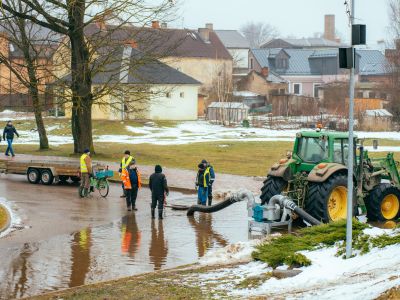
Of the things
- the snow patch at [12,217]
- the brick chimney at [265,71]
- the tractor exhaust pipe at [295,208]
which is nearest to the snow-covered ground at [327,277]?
the tractor exhaust pipe at [295,208]

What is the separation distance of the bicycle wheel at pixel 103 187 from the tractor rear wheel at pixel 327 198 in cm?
843

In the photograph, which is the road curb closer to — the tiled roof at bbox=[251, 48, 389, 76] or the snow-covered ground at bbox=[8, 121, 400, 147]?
the snow-covered ground at bbox=[8, 121, 400, 147]

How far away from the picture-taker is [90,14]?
3422cm

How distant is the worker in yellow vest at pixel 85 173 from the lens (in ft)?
85.0

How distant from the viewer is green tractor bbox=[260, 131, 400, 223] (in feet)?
65.7

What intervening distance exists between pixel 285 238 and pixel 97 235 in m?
5.97

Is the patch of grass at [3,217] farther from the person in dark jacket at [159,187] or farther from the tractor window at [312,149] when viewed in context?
the tractor window at [312,149]

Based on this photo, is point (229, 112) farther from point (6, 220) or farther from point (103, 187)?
point (6, 220)

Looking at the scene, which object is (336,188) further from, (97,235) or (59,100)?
(59,100)

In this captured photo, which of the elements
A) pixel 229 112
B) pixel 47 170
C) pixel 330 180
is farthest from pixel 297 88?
pixel 330 180

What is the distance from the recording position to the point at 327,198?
1991 centimetres

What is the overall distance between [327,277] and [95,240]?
7947mm

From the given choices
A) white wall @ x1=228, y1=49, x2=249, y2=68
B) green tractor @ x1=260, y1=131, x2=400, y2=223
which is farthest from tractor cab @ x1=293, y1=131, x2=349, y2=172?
white wall @ x1=228, y1=49, x2=249, y2=68

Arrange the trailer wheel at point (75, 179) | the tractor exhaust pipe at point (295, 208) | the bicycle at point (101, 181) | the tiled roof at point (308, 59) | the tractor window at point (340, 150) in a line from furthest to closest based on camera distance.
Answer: the tiled roof at point (308, 59)
the trailer wheel at point (75, 179)
the bicycle at point (101, 181)
the tractor window at point (340, 150)
the tractor exhaust pipe at point (295, 208)
